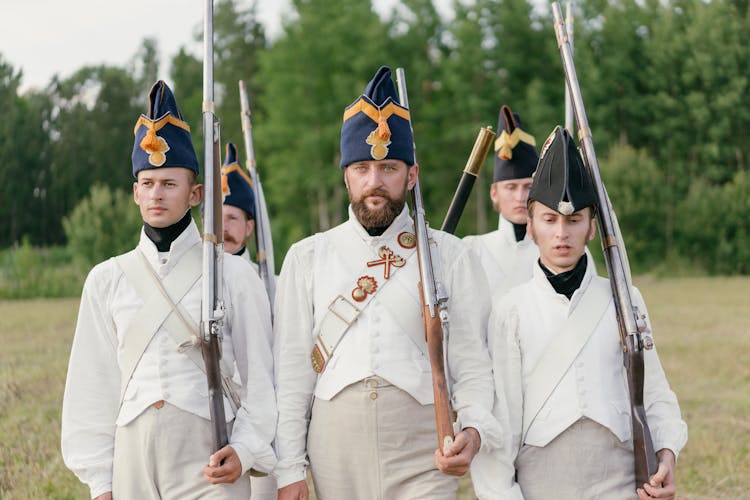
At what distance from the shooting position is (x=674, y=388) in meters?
11.7

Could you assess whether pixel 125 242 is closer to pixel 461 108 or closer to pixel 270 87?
pixel 270 87

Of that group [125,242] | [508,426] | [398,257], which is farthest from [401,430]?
[125,242]

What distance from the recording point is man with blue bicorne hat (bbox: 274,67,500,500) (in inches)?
155

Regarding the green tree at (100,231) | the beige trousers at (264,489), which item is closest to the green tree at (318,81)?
the green tree at (100,231)

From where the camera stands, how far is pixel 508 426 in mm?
3914

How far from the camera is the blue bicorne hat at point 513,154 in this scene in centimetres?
677

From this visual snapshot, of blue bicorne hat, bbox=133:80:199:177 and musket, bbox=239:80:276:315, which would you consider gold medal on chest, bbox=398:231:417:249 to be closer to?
blue bicorne hat, bbox=133:80:199:177

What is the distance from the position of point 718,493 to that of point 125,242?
69.3 ft

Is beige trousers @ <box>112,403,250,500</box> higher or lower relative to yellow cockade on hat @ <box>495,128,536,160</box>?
lower

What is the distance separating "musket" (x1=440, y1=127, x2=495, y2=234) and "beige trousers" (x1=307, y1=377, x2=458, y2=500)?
174cm

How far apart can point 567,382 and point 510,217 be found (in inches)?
109

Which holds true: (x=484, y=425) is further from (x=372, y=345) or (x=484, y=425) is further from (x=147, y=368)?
(x=147, y=368)

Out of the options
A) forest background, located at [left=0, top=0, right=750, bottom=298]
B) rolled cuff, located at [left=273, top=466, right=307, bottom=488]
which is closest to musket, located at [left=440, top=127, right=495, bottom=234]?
rolled cuff, located at [left=273, top=466, right=307, bottom=488]

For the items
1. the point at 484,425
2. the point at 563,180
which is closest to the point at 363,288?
the point at 484,425
